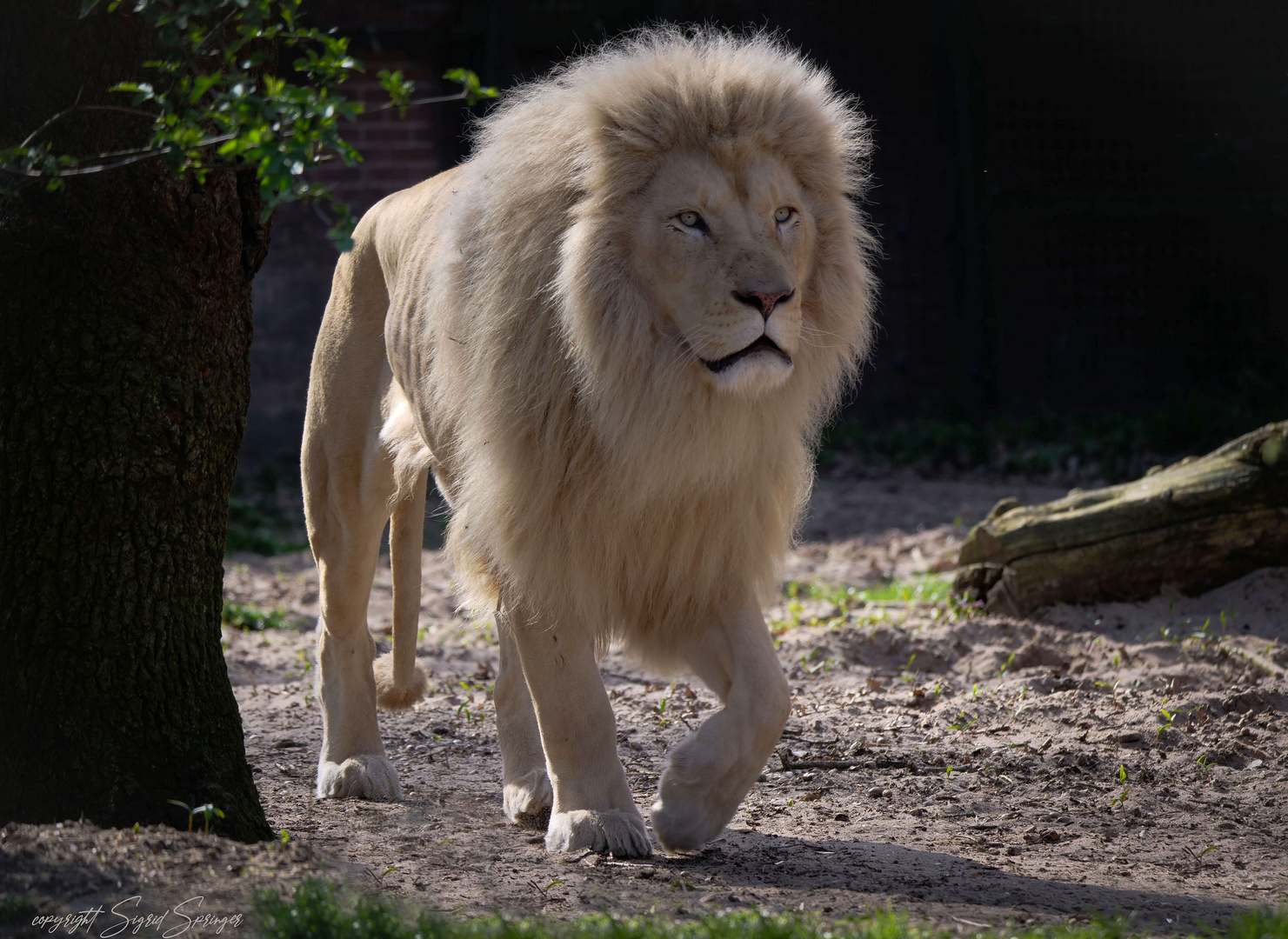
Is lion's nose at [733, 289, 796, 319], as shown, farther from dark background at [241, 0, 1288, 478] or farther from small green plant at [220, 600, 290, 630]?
dark background at [241, 0, 1288, 478]

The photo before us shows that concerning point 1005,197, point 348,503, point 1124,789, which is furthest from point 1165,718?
point 1005,197

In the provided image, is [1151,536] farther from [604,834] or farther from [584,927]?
[584,927]

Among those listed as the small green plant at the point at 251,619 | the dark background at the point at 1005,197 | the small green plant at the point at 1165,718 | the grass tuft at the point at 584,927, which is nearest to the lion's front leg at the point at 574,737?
the grass tuft at the point at 584,927

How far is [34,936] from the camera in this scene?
2361mm

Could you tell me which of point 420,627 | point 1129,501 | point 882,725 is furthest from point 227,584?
point 1129,501

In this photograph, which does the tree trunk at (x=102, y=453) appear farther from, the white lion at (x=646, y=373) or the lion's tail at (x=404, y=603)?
the lion's tail at (x=404, y=603)

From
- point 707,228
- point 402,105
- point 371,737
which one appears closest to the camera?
point 402,105

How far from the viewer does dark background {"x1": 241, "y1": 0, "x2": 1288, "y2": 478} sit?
10266 mm

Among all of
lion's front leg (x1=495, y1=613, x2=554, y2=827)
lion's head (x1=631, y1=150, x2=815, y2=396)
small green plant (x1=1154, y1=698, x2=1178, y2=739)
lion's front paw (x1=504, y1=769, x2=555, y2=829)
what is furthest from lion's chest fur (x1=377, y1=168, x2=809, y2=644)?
small green plant (x1=1154, y1=698, x2=1178, y2=739)

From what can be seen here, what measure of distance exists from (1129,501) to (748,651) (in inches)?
108

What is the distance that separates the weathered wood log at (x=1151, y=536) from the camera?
529cm

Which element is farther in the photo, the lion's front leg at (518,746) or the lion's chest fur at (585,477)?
the lion's front leg at (518,746)

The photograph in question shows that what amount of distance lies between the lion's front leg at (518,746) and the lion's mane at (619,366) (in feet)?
1.59

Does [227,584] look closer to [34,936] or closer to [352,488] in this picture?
[352,488]
